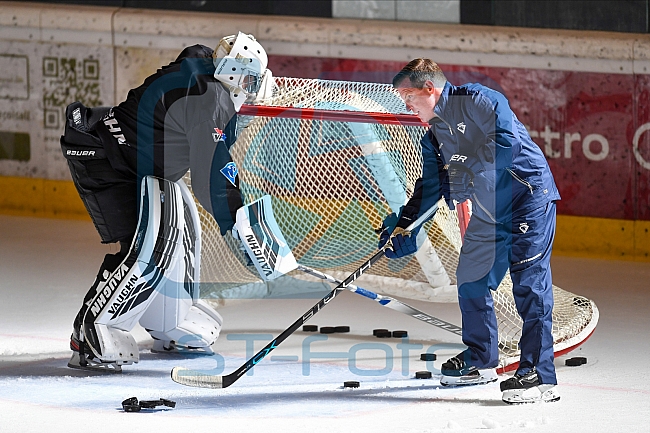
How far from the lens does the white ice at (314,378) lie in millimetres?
4234

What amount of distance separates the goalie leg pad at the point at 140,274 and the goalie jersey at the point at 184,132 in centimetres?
11

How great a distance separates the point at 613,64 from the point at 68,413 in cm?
382

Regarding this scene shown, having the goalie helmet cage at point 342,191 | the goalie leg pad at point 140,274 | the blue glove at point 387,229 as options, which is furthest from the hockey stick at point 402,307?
the goalie leg pad at point 140,274

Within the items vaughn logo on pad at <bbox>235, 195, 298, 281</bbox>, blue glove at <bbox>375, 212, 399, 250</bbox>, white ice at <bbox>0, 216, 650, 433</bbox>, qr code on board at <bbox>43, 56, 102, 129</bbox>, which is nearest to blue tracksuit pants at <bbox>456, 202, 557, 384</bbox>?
white ice at <bbox>0, 216, 650, 433</bbox>

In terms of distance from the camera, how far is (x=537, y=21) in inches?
285

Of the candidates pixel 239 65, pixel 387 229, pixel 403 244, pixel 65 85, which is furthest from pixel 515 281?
pixel 65 85

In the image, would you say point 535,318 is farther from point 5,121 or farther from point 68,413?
point 5,121

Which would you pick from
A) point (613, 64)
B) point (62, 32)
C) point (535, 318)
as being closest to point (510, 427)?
point (535, 318)

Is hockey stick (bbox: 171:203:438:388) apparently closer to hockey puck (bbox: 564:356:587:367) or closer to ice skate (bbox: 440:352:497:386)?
ice skate (bbox: 440:352:497:386)

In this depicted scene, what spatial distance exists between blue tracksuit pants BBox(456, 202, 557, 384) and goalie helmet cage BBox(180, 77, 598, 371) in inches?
15.0

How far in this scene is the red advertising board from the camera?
6.81m

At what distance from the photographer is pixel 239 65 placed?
460 centimetres

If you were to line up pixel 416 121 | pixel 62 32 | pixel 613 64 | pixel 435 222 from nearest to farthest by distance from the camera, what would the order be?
pixel 416 121
pixel 435 222
pixel 613 64
pixel 62 32

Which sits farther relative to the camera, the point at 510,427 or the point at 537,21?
the point at 537,21
